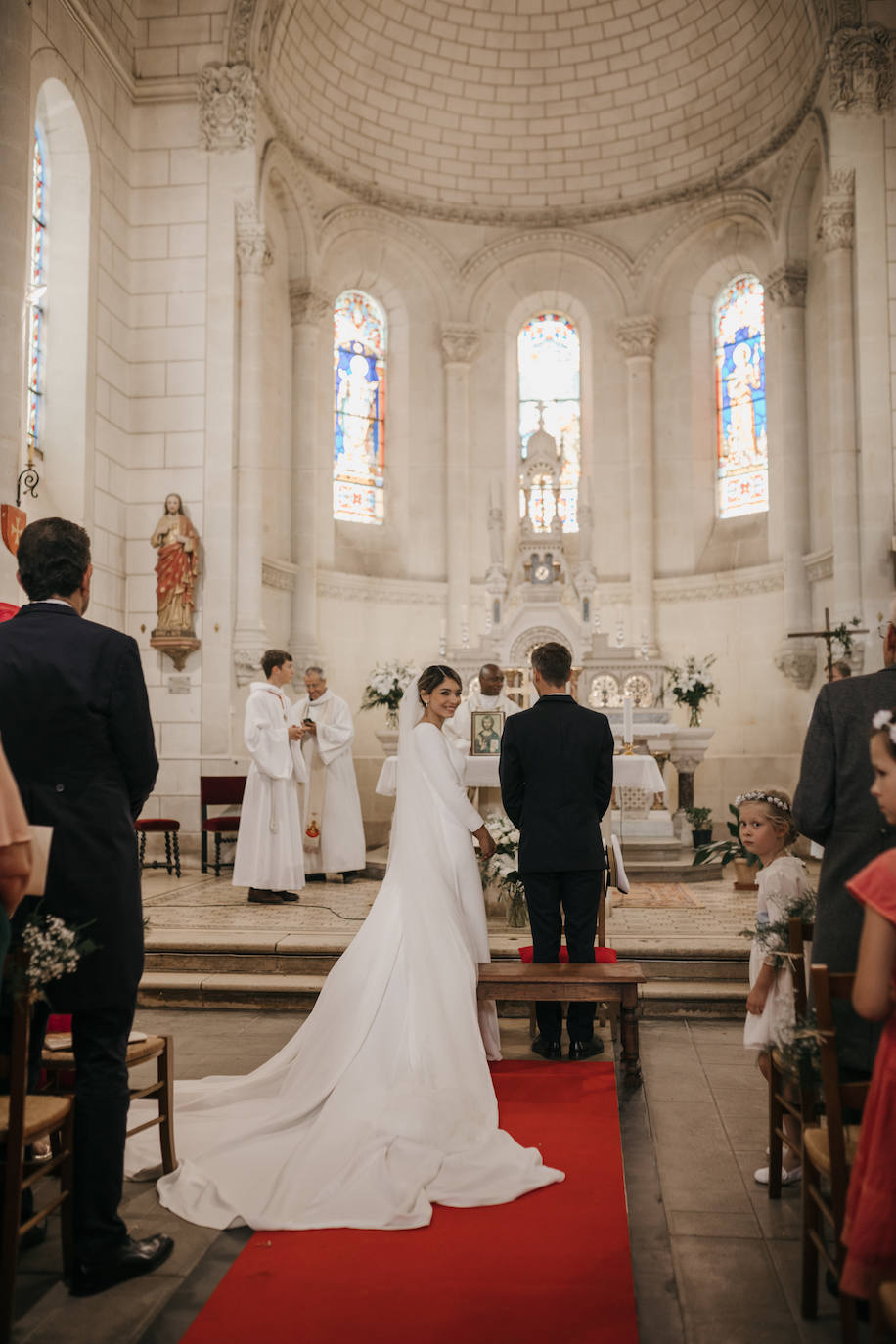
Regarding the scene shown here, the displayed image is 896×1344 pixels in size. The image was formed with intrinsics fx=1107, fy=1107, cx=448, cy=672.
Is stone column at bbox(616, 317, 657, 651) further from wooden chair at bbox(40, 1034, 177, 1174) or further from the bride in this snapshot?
wooden chair at bbox(40, 1034, 177, 1174)

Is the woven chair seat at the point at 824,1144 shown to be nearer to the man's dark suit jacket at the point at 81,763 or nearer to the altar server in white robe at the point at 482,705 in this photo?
the man's dark suit jacket at the point at 81,763

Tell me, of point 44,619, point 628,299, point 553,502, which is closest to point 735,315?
point 628,299

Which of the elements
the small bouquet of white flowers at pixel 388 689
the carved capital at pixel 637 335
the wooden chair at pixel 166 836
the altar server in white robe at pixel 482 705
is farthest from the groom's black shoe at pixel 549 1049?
the carved capital at pixel 637 335

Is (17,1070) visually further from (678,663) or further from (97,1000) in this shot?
(678,663)

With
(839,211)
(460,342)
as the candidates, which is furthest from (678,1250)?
(460,342)

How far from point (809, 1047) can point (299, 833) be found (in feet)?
19.6

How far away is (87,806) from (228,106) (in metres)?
11.1

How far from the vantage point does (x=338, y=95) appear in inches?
561

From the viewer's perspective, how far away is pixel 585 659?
12469 mm

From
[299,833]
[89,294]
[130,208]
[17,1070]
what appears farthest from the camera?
[130,208]

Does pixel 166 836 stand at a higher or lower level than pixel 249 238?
lower

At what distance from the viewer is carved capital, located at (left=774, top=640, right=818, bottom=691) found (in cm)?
1296

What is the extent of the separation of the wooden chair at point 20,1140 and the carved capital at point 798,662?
11288 mm

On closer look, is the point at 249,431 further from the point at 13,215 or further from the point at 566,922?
the point at 566,922
